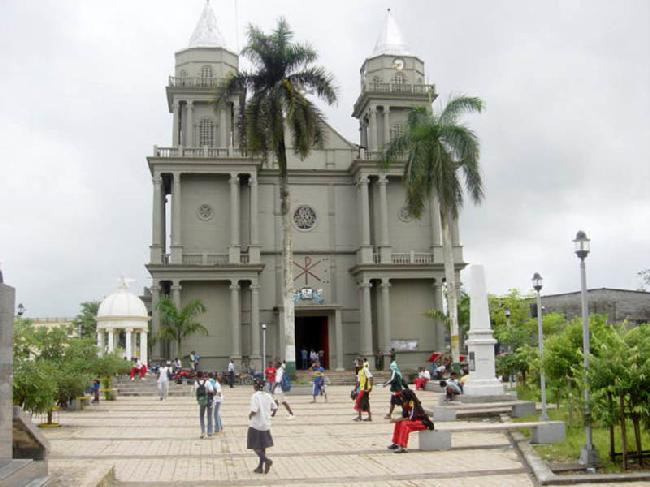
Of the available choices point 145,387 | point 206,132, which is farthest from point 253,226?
point 145,387

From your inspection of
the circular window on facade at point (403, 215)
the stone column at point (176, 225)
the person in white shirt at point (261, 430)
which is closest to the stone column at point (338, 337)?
the circular window on facade at point (403, 215)

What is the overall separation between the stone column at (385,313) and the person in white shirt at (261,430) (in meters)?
30.9

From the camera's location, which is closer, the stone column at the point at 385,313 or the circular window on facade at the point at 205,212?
the stone column at the point at 385,313

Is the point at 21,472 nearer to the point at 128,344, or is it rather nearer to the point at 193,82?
the point at 128,344

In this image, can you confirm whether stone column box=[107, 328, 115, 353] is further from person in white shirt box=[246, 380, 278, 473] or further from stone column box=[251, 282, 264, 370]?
person in white shirt box=[246, 380, 278, 473]

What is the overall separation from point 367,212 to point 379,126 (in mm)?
5879

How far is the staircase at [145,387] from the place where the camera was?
112 ft

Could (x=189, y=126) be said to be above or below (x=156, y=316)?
above

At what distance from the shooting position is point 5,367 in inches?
345

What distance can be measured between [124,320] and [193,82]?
1501 cm

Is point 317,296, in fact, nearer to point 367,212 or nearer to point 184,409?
point 367,212

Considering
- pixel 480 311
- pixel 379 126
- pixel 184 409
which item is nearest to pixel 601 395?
pixel 480 311

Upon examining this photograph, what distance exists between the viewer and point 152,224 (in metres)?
43.1

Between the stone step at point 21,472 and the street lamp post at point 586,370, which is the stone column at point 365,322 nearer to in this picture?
the street lamp post at point 586,370
